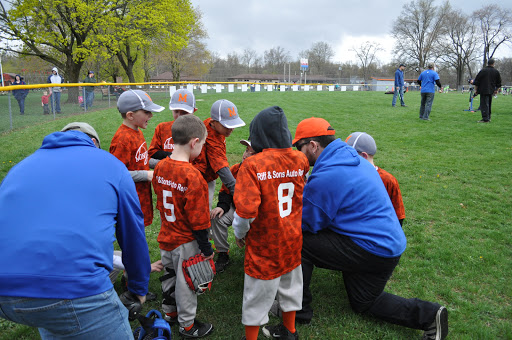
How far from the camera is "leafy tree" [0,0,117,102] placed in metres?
22.4

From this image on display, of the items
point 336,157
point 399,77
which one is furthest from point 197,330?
point 399,77

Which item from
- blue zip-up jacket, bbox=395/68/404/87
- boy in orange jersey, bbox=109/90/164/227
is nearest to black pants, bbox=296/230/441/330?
boy in orange jersey, bbox=109/90/164/227

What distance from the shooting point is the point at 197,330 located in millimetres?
2953

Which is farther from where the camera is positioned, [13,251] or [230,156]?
[230,156]

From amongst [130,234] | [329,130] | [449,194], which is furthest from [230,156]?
[130,234]

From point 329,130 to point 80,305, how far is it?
241 centimetres

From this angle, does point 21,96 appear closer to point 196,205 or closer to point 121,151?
point 121,151

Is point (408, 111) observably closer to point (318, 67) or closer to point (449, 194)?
point (449, 194)

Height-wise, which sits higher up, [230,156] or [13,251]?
[13,251]

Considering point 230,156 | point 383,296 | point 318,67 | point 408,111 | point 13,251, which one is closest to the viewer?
point 13,251

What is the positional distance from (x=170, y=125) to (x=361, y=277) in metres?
2.68

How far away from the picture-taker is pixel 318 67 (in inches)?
3716

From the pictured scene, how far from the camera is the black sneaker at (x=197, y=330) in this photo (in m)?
2.92

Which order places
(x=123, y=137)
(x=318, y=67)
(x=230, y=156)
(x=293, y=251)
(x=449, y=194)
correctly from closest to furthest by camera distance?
1. (x=293, y=251)
2. (x=123, y=137)
3. (x=449, y=194)
4. (x=230, y=156)
5. (x=318, y=67)
